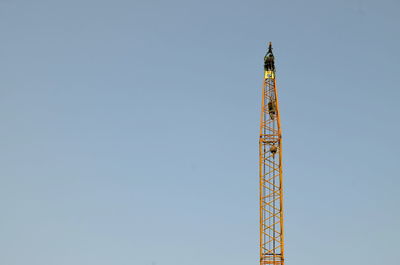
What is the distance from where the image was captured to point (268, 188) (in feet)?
383

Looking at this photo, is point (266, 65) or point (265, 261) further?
point (266, 65)

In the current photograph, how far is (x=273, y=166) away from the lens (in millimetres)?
117938

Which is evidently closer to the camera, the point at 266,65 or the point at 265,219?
the point at 265,219

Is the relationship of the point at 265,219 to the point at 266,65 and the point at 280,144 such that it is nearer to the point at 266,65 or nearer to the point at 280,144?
the point at 280,144

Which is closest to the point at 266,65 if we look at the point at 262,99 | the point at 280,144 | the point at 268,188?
the point at 262,99

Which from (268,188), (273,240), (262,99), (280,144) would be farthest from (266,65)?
(273,240)

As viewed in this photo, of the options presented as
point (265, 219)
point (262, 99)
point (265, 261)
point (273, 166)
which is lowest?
point (265, 261)

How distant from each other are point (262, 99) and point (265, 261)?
98.7ft

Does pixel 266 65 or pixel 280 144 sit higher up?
pixel 266 65

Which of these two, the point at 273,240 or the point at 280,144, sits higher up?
the point at 280,144

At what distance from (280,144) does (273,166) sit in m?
4.30

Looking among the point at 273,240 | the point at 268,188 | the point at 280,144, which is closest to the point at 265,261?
the point at 273,240

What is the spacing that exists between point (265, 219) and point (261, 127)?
17043 mm

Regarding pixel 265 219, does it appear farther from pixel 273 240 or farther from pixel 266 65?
pixel 266 65
